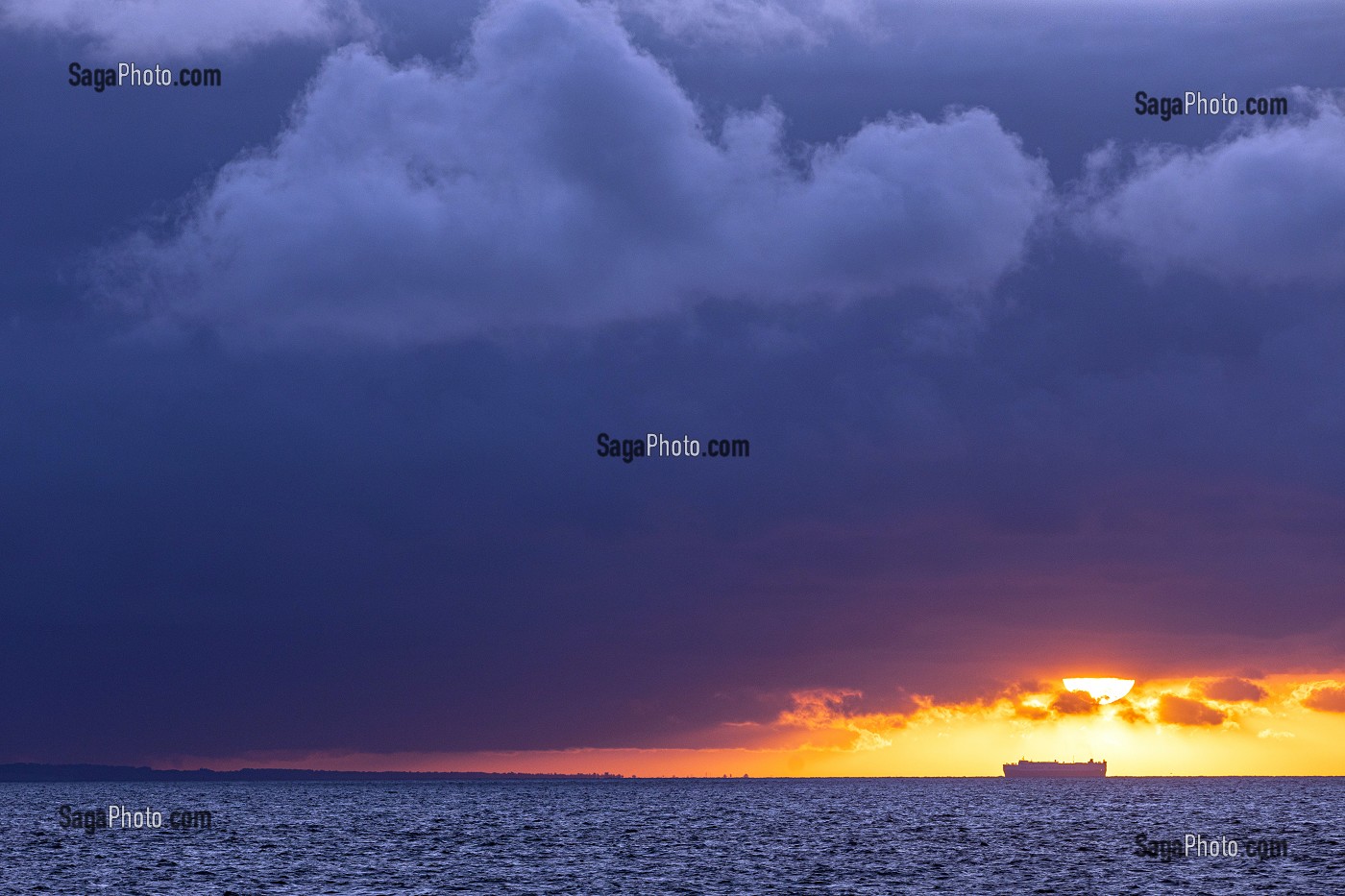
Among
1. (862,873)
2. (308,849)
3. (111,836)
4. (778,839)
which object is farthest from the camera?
(111,836)

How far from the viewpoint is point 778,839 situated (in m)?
184

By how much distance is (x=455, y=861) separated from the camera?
146625 millimetres

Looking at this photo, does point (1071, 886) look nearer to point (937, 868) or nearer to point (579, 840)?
point (937, 868)

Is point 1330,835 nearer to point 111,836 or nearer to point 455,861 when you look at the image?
point 455,861

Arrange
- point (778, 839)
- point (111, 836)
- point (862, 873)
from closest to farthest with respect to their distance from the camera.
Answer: point (862, 873), point (778, 839), point (111, 836)

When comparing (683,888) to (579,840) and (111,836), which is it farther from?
(111,836)

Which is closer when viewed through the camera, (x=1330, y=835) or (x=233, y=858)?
(x=233, y=858)

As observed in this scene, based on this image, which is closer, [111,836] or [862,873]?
[862,873]

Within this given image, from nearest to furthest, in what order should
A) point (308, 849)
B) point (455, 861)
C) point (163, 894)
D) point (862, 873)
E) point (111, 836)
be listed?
1. point (163, 894)
2. point (862, 873)
3. point (455, 861)
4. point (308, 849)
5. point (111, 836)

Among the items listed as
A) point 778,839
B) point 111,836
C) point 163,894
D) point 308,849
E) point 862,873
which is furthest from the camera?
point 111,836

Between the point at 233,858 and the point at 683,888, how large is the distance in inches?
2245

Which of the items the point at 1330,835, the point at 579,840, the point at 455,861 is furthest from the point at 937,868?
the point at 1330,835

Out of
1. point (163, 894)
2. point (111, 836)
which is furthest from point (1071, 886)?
point (111, 836)

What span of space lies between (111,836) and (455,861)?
76381 millimetres
